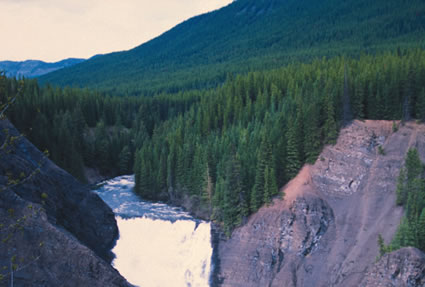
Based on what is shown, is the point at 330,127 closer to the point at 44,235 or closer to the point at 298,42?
the point at 44,235

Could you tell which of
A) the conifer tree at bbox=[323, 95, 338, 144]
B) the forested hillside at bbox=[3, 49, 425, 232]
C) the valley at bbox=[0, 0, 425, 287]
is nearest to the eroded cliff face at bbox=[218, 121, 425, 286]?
the valley at bbox=[0, 0, 425, 287]

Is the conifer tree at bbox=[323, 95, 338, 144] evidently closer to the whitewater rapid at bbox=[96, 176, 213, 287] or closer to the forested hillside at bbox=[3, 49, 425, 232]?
the forested hillside at bbox=[3, 49, 425, 232]

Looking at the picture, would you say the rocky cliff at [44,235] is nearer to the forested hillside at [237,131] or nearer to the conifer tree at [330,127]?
the forested hillside at [237,131]

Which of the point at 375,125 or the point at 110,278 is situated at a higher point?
the point at 375,125

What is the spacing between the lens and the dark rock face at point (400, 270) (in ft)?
116

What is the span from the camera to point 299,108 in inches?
2179

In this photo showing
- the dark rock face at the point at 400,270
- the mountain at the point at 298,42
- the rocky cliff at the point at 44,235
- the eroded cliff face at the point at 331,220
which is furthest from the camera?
the mountain at the point at 298,42

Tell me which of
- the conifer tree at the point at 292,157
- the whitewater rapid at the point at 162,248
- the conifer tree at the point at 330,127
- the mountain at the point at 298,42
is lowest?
the whitewater rapid at the point at 162,248

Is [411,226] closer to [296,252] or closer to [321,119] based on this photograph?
[296,252]

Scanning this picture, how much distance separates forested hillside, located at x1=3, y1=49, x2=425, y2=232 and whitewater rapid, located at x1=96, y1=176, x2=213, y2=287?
3763 millimetres

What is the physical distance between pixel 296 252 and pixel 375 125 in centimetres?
1844

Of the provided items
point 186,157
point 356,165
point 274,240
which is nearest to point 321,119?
point 356,165

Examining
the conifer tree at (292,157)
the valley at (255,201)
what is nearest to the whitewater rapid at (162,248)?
the valley at (255,201)

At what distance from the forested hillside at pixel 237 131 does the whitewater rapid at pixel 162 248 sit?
3.76m
